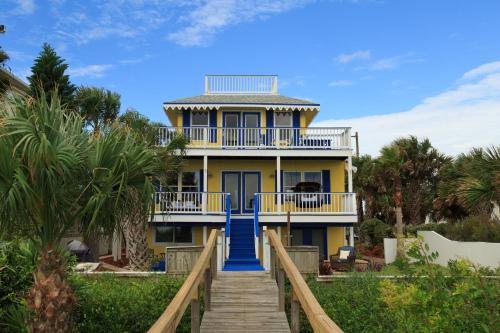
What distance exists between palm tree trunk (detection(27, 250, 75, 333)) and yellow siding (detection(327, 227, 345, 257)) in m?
17.4

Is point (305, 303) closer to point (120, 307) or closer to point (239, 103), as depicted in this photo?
point (120, 307)

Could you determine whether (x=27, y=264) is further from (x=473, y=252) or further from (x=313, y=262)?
(x=473, y=252)

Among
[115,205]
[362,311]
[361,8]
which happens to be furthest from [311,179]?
[115,205]

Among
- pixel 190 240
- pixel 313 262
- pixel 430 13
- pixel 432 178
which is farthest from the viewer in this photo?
pixel 432 178

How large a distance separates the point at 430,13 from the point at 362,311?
9.55 metres

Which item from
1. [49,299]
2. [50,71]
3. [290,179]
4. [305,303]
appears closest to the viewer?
[305,303]

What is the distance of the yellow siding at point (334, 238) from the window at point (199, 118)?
26.7ft

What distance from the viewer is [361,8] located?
14656 millimetres

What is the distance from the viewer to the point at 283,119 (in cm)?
2380

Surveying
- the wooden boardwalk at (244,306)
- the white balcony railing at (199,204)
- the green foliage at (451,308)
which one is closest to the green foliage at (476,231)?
the white balcony railing at (199,204)

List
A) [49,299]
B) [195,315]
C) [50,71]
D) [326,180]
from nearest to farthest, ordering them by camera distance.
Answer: [49,299]
[195,315]
[50,71]
[326,180]

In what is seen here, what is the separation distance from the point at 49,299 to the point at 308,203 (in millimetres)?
15428

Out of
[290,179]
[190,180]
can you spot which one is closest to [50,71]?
[190,180]

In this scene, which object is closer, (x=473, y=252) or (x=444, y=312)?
(x=444, y=312)
